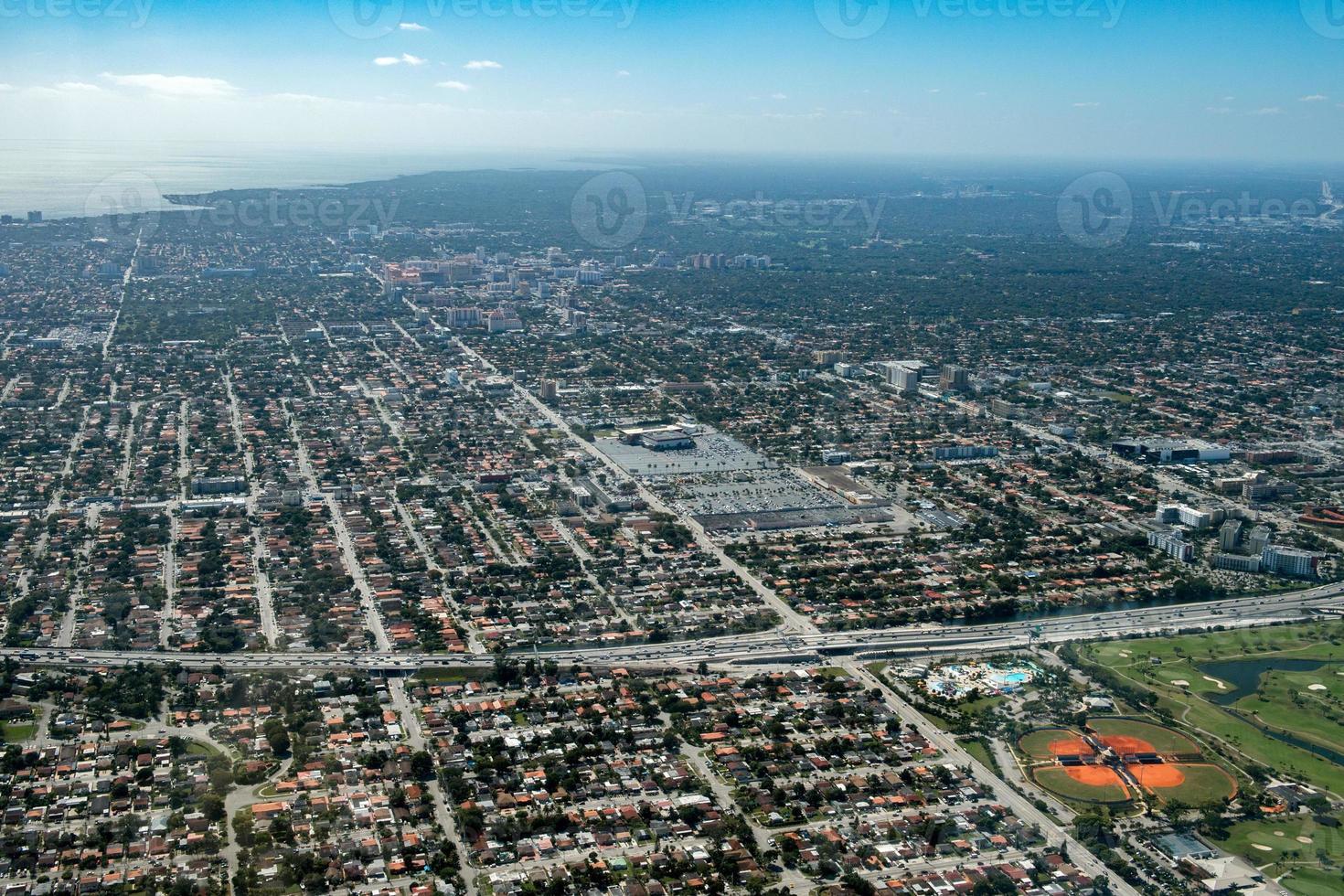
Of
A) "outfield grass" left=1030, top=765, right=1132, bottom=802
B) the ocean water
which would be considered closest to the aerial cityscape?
"outfield grass" left=1030, top=765, right=1132, bottom=802

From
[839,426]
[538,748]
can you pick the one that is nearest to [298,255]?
[839,426]

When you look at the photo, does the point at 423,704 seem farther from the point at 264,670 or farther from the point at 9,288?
the point at 9,288

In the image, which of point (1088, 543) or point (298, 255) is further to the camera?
point (298, 255)

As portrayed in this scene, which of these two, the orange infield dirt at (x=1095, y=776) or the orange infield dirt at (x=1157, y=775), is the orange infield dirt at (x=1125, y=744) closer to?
the orange infield dirt at (x=1157, y=775)

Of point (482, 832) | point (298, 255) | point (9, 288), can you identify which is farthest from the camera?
point (298, 255)

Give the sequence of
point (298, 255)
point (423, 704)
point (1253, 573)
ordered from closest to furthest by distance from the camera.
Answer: point (423, 704)
point (1253, 573)
point (298, 255)

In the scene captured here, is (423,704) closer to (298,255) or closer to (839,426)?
(839,426)

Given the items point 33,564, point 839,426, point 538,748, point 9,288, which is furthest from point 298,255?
point 538,748
